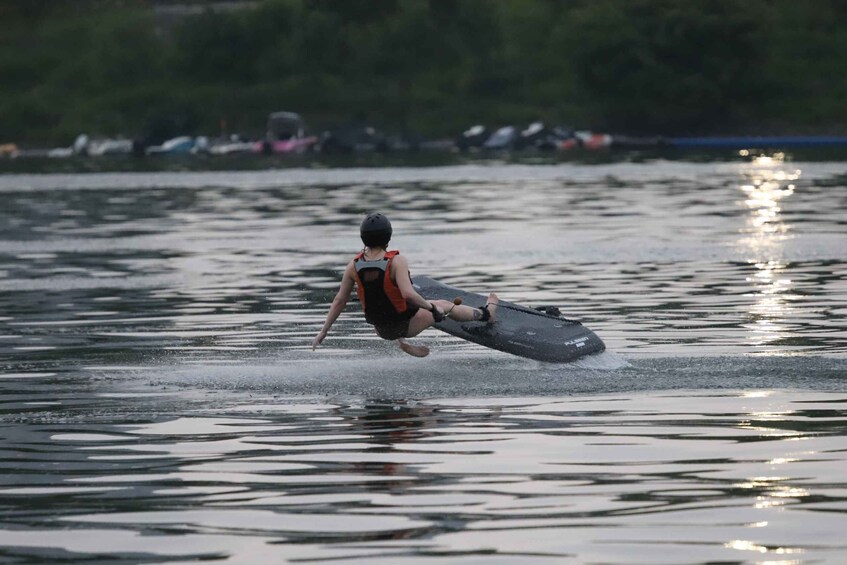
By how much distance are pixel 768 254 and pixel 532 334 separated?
15.4 m

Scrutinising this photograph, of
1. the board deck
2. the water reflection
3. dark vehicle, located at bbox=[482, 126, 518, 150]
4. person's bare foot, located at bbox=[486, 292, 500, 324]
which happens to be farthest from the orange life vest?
dark vehicle, located at bbox=[482, 126, 518, 150]

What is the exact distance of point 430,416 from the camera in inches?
577

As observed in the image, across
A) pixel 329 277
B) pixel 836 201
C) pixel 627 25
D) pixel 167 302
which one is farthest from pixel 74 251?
pixel 627 25

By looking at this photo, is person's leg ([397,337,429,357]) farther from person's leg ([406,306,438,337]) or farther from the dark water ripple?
the dark water ripple

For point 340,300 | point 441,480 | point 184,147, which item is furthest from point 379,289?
point 184,147

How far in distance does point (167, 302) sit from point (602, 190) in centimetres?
3383

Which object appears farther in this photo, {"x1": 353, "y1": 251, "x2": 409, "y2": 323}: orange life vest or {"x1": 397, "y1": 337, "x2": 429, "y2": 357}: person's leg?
{"x1": 397, "y1": 337, "x2": 429, "y2": 357}: person's leg

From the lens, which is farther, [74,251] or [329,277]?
[74,251]

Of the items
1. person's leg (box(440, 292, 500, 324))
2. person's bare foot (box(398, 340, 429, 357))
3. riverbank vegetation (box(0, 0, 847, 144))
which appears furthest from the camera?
riverbank vegetation (box(0, 0, 847, 144))

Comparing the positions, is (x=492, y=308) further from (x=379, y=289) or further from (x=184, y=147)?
(x=184, y=147)

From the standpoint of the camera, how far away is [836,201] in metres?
48.3

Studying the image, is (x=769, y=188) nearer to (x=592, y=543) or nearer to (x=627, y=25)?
(x=592, y=543)

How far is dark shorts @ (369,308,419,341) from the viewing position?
1711 cm

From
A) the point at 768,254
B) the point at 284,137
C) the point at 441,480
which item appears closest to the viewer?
the point at 441,480
